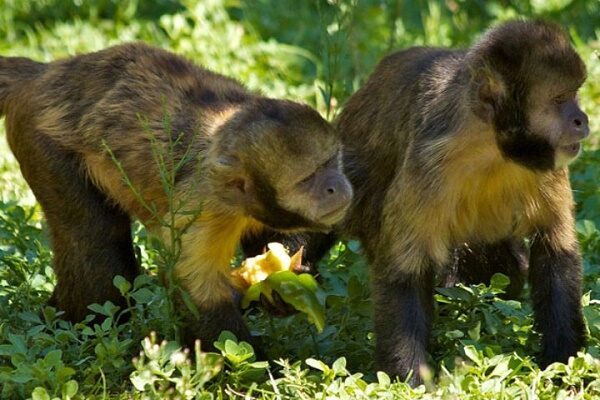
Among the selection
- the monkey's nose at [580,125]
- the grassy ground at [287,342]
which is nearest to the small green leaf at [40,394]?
the grassy ground at [287,342]

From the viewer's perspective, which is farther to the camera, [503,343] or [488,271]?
[488,271]

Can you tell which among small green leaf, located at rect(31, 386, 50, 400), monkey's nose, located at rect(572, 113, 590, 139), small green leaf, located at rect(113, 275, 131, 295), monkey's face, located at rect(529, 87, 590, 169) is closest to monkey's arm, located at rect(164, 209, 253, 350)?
small green leaf, located at rect(113, 275, 131, 295)

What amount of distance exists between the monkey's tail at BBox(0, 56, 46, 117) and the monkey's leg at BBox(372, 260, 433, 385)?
7.42 feet

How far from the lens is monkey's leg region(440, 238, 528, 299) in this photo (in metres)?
6.86

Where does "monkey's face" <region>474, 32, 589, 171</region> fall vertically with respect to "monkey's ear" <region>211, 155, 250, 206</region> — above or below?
above

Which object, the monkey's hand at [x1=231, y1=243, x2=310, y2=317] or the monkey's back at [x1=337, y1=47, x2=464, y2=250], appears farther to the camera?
the monkey's hand at [x1=231, y1=243, x2=310, y2=317]

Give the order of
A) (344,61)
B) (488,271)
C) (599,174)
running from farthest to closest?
1. (344,61)
2. (599,174)
3. (488,271)

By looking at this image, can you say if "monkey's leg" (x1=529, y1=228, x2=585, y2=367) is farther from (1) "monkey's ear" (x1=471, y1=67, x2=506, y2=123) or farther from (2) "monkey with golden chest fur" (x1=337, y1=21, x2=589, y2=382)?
(1) "monkey's ear" (x1=471, y1=67, x2=506, y2=123)

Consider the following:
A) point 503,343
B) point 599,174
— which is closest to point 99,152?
point 503,343

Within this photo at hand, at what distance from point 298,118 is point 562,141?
1.16m

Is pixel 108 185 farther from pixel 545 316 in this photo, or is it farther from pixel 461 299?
pixel 545 316

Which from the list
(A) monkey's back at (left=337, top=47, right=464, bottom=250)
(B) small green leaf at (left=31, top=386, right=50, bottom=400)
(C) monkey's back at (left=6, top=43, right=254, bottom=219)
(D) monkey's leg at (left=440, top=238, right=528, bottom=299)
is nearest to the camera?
(B) small green leaf at (left=31, top=386, right=50, bottom=400)

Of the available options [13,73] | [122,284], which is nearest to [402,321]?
[122,284]

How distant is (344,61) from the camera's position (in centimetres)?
1049
